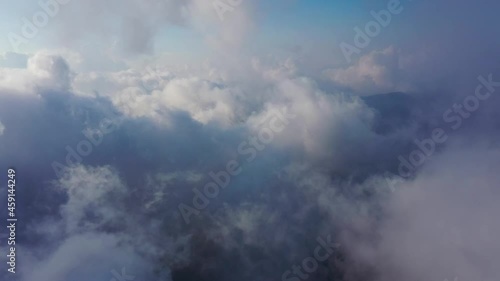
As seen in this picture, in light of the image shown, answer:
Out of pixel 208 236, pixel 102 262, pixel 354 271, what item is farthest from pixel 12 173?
pixel 354 271

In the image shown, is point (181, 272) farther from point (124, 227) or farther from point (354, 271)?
point (354, 271)

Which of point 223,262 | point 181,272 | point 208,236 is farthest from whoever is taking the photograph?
point 208,236

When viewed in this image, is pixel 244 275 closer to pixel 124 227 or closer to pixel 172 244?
pixel 172 244

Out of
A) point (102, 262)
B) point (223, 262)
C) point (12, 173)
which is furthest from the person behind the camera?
point (223, 262)

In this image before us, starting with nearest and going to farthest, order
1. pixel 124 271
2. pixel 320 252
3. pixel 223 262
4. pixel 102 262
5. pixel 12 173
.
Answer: pixel 12 173, pixel 102 262, pixel 124 271, pixel 223 262, pixel 320 252

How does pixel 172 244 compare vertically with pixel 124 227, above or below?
below

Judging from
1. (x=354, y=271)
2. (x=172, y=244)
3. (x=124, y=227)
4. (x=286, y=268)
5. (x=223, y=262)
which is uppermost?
(x=124, y=227)

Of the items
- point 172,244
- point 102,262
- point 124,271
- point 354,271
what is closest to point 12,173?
point 102,262

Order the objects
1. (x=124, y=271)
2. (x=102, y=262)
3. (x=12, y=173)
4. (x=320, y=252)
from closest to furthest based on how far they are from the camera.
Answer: (x=12, y=173) < (x=102, y=262) < (x=124, y=271) < (x=320, y=252)

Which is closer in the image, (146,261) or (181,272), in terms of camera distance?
(146,261)

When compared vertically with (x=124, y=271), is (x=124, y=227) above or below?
above
